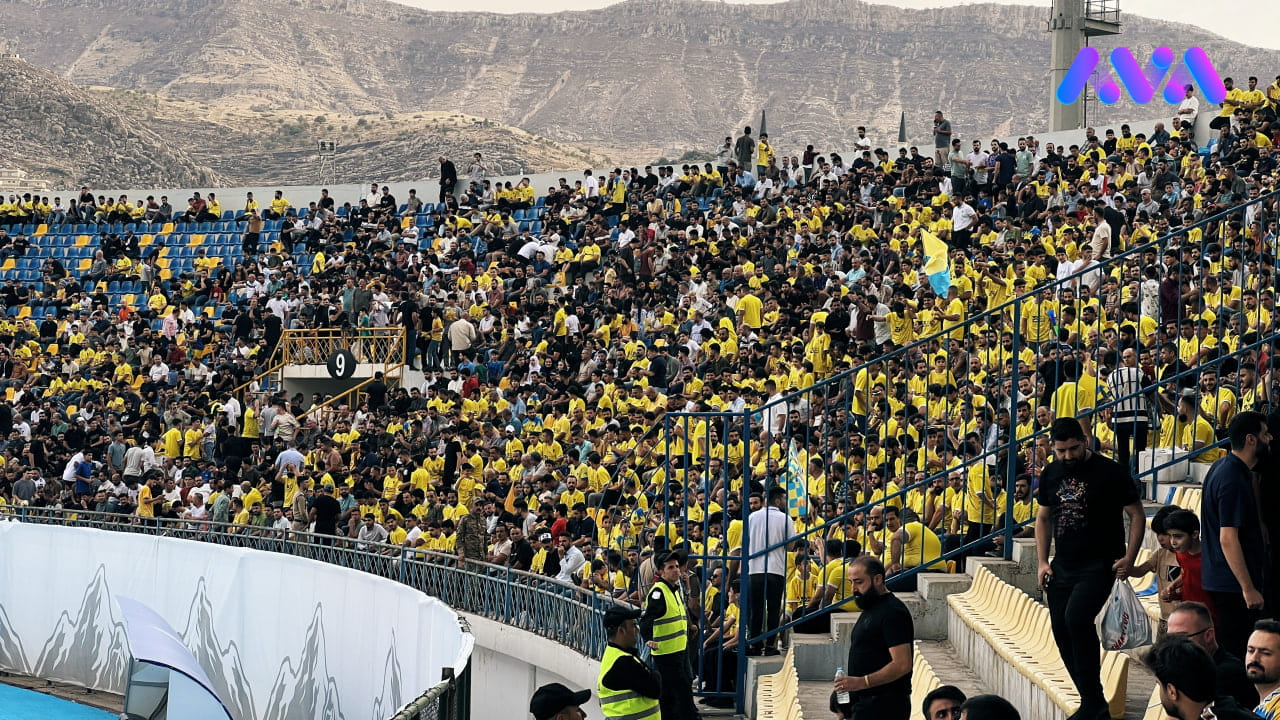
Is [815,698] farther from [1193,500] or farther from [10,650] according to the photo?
[10,650]

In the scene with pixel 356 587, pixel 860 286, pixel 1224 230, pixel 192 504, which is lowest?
pixel 192 504

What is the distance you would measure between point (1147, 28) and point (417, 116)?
87.7 m

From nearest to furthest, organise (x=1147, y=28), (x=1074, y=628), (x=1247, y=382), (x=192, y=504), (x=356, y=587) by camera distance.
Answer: (x=1074, y=628), (x=1247, y=382), (x=356, y=587), (x=192, y=504), (x=1147, y=28)

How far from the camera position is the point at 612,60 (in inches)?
6599

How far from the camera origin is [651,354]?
872 inches

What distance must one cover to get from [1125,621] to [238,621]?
33.0 ft

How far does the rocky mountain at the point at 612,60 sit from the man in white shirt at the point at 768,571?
13718 centimetres

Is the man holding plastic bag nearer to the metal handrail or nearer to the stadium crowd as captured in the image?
the stadium crowd

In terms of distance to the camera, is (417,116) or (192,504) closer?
(192,504)

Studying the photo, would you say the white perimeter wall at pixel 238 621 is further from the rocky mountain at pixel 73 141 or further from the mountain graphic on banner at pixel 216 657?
the rocky mountain at pixel 73 141

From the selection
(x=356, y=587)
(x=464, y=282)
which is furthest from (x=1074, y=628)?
(x=464, y=282)

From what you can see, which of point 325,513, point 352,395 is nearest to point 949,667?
point 325,513

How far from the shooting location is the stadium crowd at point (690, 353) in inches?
411

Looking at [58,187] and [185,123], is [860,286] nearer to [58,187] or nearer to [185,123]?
[58,187]
